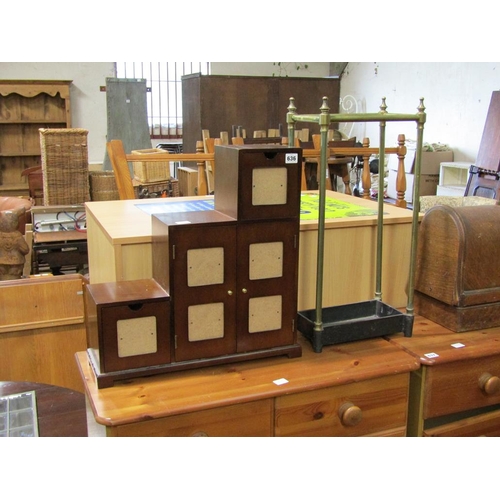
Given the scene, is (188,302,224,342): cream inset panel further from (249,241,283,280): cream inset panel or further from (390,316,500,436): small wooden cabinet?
(390,316,500,436): small wooden cabinet

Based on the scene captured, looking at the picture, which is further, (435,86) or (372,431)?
(435,86)

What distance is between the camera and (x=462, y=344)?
1.59 m

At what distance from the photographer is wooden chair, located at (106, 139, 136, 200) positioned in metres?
2.41

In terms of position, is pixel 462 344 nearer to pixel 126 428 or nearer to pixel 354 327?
pixel 354 327

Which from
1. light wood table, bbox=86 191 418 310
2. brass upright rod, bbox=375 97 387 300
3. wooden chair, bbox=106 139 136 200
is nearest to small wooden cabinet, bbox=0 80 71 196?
wooden chair, bbox=106 139 136 200

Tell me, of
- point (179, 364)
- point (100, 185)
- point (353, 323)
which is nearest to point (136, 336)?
point (179, 364)

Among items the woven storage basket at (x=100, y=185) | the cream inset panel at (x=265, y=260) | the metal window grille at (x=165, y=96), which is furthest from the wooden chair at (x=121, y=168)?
the metal window grille at (x=165, y=96)

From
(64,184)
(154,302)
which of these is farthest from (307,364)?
(64,184)

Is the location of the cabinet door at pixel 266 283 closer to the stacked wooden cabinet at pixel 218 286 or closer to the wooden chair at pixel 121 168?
the stacked wooden cabinet at pixel 218 286

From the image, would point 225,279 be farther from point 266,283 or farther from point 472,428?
point 472,428

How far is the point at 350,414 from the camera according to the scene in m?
1.42

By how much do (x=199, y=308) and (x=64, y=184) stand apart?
3.60 m

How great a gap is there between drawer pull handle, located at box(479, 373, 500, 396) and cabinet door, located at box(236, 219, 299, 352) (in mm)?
565

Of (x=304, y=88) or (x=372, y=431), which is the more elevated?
(x=304, y=88)
